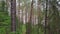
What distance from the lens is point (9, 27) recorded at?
7.33 ft

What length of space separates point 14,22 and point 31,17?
0.84 feet

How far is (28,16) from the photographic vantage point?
226 centimetres

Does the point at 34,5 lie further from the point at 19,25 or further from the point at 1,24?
the point at 1,24

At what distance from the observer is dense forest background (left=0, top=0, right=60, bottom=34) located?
7.28 ft

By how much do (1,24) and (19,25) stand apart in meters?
0.26

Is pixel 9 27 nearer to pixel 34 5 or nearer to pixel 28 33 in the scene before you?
pixel 28 33

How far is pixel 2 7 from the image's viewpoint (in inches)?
86.7

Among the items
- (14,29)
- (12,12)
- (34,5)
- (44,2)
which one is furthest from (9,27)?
(44,2)

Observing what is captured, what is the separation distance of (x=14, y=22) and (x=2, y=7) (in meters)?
0.27

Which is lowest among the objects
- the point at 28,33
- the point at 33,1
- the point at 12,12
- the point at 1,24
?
the point at 28,33

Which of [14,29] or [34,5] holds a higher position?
[34,5]

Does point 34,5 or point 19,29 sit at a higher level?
point 34,5

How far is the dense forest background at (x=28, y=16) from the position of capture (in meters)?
2.22

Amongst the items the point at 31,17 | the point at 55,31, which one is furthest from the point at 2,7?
the point at 55,31
